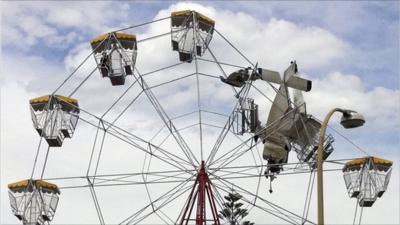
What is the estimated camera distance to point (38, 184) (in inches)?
935

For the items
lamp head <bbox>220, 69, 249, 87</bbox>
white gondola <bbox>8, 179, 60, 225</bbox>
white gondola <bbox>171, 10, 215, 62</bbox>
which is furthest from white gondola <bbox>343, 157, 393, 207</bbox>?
white gondola <bbox>8, 179, 60, 225</bbox>

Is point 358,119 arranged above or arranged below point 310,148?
below

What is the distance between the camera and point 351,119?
1761cm

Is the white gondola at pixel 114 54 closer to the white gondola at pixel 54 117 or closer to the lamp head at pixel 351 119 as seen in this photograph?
the white gondola at pixel 54 117

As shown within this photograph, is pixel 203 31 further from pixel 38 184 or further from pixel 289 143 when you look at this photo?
pixel 38 184

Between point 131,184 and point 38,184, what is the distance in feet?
10.3

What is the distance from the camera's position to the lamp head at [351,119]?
17578mm

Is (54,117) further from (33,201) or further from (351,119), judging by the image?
(351,119)

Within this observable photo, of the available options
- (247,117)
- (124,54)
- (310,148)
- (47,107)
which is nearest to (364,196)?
(310,148)

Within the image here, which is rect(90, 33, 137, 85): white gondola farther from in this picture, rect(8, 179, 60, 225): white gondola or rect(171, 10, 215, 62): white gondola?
rect(8, 179, 60, 225): white gondola

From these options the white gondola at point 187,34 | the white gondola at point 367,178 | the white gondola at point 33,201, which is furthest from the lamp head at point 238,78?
the white gondola at point 33,201

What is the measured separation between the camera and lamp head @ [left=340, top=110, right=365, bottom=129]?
17.6 meters

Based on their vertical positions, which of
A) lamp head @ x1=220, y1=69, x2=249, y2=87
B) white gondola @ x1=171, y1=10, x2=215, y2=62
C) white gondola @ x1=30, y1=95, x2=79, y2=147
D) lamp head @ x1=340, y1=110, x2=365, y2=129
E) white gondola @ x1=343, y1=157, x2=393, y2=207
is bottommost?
lamp head @ x1=340, y1=110, x2=365, y2=129

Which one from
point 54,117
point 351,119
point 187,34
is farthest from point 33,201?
point 351,119
